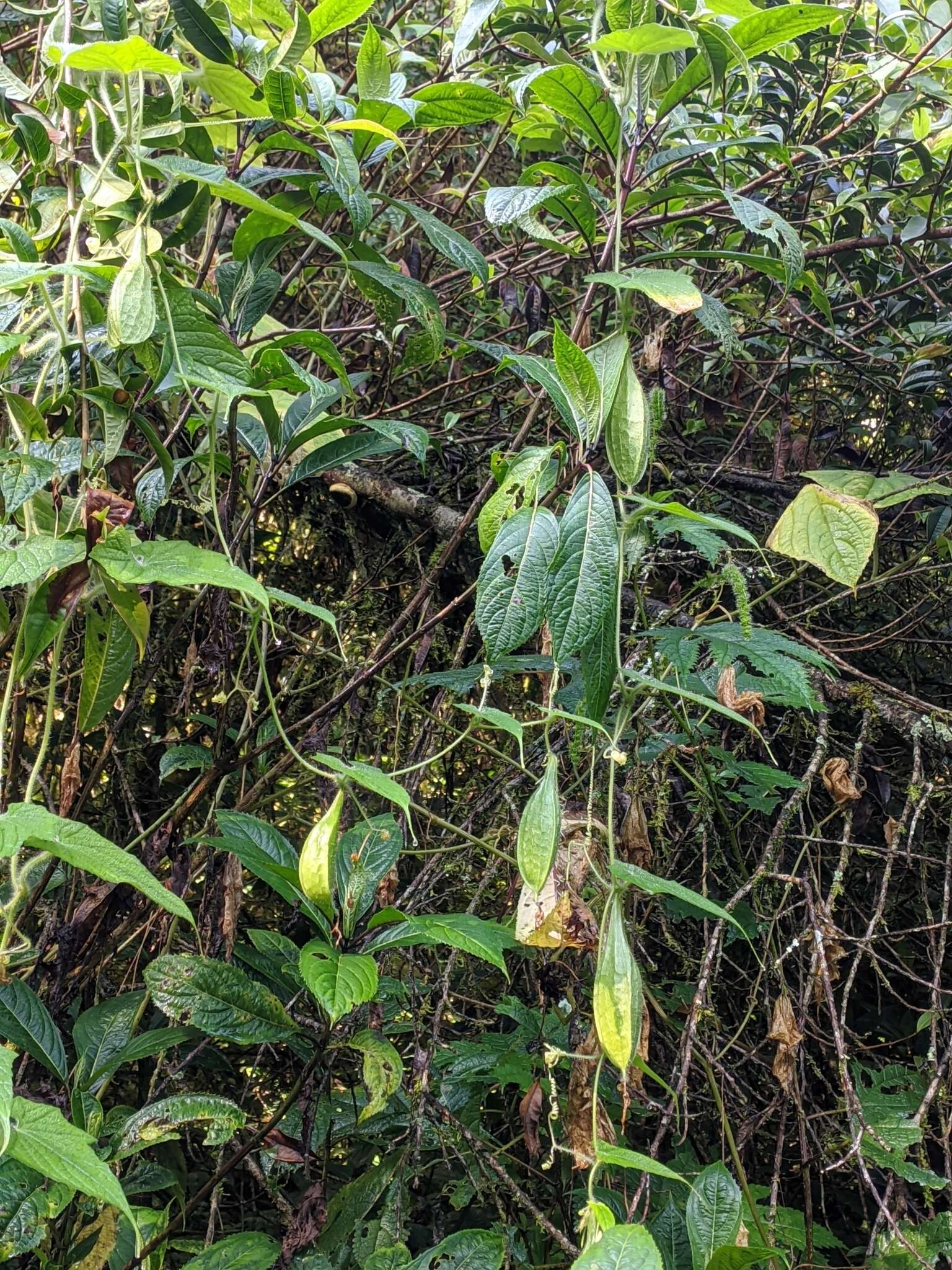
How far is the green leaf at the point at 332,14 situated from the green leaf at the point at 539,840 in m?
0.81

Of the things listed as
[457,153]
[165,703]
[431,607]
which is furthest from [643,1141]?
[457,153]

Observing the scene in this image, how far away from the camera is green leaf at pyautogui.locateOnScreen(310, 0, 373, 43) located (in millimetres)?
953

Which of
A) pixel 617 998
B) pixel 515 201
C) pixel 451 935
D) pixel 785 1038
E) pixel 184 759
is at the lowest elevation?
pixel 785 1038

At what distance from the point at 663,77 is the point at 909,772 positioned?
1247 mm

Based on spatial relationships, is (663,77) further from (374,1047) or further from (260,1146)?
(260,1146)

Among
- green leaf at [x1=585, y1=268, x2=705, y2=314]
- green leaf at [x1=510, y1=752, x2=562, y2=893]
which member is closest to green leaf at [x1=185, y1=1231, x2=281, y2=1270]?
green leaf at [x1=510, y1=752, x2=562, y2=893]

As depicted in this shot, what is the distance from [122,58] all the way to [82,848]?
62 cm

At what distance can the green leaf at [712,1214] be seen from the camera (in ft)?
3.11

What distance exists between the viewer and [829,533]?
3.59 feet

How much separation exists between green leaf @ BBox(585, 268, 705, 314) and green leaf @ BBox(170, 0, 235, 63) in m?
0.47

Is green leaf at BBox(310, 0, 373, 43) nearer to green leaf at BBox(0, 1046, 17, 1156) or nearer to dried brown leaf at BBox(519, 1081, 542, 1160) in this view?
green leaf at BBox(0, 1046, 17, 1156)

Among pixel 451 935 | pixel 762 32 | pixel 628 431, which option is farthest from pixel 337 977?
pixel 762 32

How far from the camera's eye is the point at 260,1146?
109cm

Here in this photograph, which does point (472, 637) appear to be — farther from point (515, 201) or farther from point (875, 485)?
point (515, 201)
